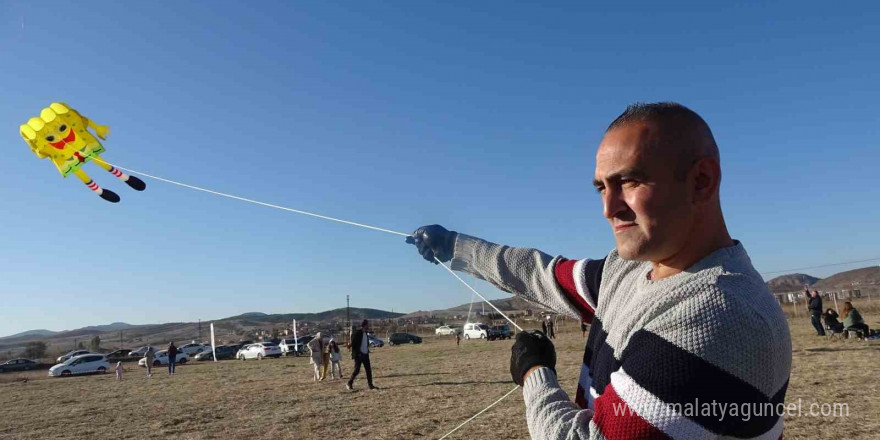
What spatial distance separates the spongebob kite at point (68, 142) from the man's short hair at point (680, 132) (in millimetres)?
5016

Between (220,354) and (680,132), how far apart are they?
143 ft

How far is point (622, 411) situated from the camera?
1.27 m

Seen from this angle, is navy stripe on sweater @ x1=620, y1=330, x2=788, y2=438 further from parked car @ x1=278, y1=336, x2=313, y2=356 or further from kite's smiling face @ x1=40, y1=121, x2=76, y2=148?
parked car @ x1=278, y1=336, x2=313, y2=356

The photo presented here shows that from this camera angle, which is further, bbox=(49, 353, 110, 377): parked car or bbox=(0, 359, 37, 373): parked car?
bbox=(0, 359, 37, 373): parked car

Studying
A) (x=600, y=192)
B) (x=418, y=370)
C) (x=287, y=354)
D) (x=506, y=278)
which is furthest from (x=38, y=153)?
(x=287, y=354)

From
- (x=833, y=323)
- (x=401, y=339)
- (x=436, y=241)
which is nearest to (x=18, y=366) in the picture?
(x=401, y=339)

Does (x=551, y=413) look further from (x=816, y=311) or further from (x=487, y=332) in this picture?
(x=487, y=332)

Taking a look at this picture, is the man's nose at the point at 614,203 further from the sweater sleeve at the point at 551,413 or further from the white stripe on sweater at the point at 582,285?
the white stripe on sweater at the point at 582,285

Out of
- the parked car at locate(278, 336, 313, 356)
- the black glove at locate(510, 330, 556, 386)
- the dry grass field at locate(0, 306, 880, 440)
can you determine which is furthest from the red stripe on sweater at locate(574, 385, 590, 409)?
the parked car at locate(278, 336, 313, 356)

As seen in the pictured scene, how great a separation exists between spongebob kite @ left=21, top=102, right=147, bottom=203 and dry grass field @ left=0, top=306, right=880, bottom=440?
4477 millimetres

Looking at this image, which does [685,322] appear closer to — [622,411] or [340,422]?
[622,411]

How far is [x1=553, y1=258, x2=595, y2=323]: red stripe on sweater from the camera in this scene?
2254mm

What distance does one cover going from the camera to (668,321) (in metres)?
1.30

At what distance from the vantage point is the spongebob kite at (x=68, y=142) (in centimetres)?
509
